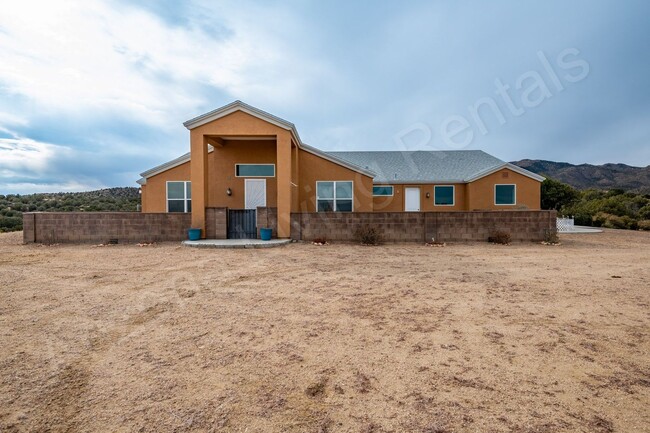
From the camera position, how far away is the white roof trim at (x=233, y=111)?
41.9ft

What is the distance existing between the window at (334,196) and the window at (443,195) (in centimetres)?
763

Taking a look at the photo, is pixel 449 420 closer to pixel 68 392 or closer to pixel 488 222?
pixel 68 392

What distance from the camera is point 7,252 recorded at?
1012cm

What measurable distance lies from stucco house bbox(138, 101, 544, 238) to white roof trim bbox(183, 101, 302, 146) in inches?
1.5

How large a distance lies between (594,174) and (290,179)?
263 ft

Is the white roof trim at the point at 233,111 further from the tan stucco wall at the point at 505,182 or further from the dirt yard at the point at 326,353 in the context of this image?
the tan stucco wall at the point at 505,182

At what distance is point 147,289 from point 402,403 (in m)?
4.94

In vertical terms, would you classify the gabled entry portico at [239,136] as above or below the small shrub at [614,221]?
above

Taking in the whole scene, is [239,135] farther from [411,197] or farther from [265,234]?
[411,197]

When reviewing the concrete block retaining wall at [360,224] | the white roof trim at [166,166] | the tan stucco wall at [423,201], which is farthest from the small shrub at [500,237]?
the white roof trim at [166,166]

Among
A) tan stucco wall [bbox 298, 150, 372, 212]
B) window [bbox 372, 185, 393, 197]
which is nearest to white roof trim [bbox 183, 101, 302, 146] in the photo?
tan stucco wall [bbox 298, 150, 372, 212]

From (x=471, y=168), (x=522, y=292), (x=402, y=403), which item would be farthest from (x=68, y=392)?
(x=471, y=168)

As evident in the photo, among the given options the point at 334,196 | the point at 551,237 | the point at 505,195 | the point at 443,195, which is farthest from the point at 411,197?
the point at 551,237

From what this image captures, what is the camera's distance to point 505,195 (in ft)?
63.6
